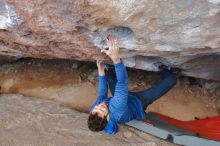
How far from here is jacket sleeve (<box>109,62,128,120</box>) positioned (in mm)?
2988

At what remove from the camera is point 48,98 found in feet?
14.1

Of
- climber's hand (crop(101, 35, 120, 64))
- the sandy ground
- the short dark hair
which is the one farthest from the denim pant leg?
climber's hand (crop(101, 35, 120, 64))

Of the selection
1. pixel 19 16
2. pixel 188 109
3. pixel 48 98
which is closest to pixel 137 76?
pixel 188 109

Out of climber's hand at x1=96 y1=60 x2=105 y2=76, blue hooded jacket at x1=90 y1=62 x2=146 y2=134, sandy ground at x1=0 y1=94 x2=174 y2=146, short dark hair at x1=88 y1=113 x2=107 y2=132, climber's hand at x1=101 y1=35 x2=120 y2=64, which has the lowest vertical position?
sandy ground at x1=0 y1=94 x2=174 y2=146

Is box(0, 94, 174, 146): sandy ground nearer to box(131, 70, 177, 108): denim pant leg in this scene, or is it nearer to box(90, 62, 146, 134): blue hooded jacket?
box(90, 62, 146, 134): blue hooded jacket

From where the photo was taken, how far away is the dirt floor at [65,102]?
3547 mm

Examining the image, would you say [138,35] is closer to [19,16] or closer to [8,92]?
[19,16]

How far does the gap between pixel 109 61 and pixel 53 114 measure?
810 mm

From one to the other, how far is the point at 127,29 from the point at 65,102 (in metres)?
1.45

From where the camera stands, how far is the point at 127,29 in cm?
313

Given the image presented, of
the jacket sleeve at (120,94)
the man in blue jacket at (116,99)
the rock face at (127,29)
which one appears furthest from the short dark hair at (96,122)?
the rock face at (127,29)

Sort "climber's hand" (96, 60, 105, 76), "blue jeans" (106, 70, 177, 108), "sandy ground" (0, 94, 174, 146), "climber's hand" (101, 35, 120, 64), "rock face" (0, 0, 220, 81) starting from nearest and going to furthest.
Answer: "rock face" (0, 0, 220, 81), "climber's hand" (101, 35, 120, 64), "climber's hand" (96, 60, 105, 76), "sandy ground" (0, 94, 174, 146), "blue jeans" (106, 70, 177, 108)

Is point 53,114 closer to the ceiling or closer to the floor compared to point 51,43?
closer to the floor

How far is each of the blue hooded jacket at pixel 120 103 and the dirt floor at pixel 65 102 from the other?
19 cm
